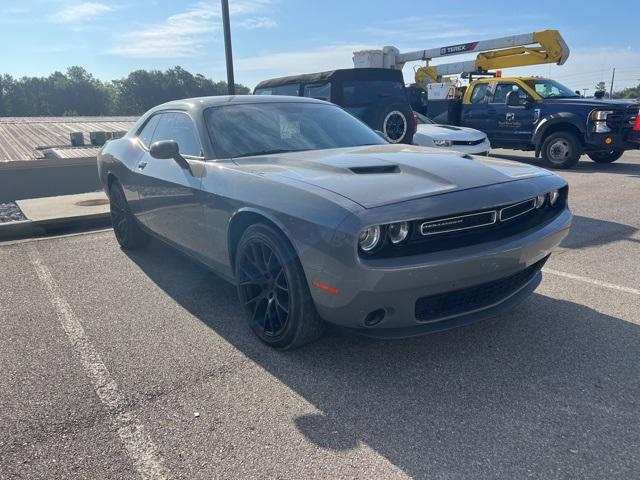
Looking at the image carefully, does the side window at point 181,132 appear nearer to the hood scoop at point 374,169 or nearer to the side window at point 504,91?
the hood scoop at point 374,169

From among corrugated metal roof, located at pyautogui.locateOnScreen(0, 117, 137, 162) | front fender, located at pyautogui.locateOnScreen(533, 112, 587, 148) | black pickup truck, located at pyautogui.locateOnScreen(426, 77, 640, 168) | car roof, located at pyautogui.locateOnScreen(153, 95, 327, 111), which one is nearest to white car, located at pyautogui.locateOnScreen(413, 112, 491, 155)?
front fender, located at pyautogui.locateOnScreen(533, 112, 587, 148)

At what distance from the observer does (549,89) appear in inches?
448

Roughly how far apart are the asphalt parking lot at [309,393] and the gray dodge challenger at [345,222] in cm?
31

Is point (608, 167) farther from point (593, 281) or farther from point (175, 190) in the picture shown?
point (175, 190)

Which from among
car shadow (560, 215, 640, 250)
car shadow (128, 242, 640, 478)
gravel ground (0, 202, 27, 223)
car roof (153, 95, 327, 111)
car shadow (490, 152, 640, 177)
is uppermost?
car roof (153, 95, 327, 111)

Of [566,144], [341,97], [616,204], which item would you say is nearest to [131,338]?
[341,97]

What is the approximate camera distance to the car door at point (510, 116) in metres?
11.4

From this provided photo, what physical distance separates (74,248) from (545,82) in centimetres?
1056

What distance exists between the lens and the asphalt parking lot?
209cm

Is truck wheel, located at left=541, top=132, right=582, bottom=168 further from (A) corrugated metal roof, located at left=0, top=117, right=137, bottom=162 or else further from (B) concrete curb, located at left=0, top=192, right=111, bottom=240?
(A) corrugated metal roof, located at left=0, top=117, right=137, bottom=162

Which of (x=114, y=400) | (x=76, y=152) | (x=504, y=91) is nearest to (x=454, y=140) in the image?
(x=504, y=91)

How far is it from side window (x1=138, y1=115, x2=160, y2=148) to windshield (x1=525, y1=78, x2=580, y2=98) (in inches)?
373

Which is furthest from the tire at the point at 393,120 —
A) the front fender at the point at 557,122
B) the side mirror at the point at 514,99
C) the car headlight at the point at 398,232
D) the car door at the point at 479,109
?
the car door at the point at 479,109

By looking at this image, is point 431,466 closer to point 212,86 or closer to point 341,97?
point 341,97
